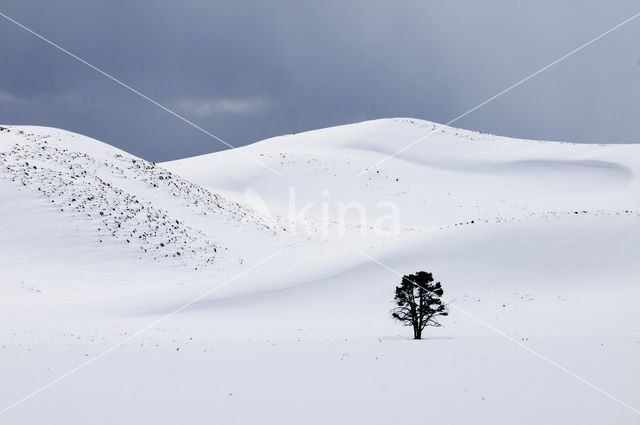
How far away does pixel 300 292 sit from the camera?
3222 centimetres

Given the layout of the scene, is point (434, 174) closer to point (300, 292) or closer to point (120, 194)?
point (120, 194)

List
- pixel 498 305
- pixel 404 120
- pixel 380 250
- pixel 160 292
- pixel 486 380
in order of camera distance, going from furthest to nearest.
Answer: pixel 404 120, pixel 380 250, pixel 160 292, pixel 498 305, pixel 486 380

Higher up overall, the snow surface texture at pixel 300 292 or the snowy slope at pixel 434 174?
Answer: the snowy slope at pixel 434 174

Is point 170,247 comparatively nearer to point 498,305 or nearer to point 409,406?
point 498,305

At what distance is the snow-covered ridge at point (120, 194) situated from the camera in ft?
132

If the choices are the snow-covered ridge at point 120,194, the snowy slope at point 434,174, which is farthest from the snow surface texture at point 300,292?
the snowy slope at point 434,174

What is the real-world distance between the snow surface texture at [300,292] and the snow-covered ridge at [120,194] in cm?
24

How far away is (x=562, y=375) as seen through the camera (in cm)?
1414

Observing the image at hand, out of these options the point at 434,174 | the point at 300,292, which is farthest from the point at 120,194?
the point at 434,174

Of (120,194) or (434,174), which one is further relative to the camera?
(434,174)

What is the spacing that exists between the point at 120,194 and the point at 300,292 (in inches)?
908

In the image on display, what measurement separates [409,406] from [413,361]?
4.55m

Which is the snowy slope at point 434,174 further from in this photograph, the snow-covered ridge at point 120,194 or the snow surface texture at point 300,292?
the snow-covered ridge at point 120,194

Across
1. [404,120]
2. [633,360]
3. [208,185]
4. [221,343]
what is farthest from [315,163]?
[633,360]
